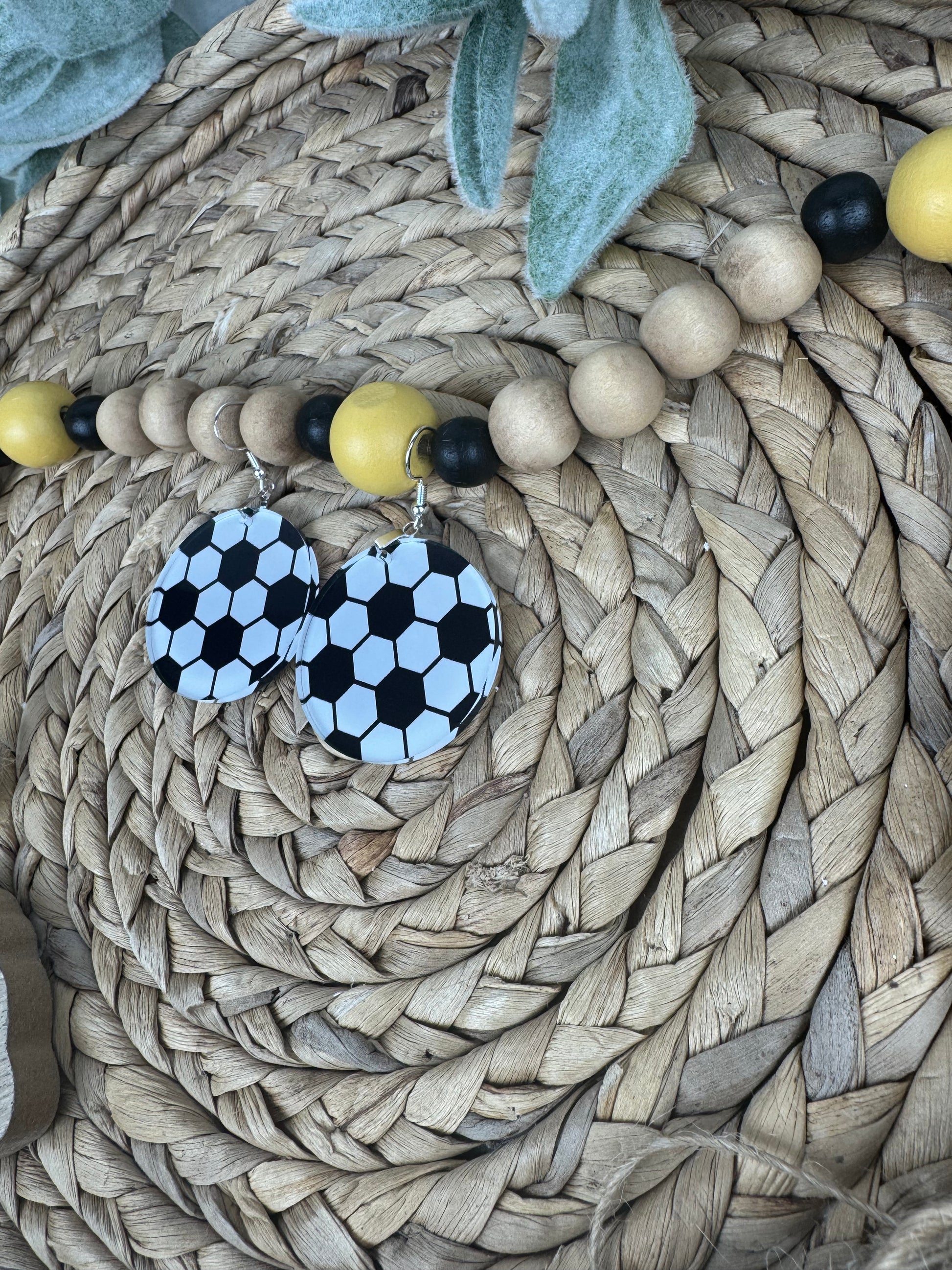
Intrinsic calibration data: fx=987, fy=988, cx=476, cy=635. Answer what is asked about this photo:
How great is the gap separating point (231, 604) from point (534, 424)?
24 cm

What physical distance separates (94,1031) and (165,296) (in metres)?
0.53

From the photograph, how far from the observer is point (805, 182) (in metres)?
0.57

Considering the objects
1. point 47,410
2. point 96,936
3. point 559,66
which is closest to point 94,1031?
point 96,936

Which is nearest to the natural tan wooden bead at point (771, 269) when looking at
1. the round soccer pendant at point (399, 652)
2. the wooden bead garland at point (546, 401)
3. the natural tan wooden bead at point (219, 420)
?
the wooden bead garland at point (546, 401)

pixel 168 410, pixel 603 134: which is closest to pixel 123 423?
pixel 168 410

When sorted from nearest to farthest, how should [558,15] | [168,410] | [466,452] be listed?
[558,15] < [466,452] < [168,410]

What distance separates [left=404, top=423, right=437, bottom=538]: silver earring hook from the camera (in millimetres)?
598

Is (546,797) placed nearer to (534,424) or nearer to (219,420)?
(534,424)

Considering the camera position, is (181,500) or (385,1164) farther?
(181,500)

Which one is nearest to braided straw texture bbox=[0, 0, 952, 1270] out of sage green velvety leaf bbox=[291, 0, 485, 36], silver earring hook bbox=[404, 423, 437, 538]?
silver earring hook bbox=[404, 423, 437, 538]

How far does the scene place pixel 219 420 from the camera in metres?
0.66

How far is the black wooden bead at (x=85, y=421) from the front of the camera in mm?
736

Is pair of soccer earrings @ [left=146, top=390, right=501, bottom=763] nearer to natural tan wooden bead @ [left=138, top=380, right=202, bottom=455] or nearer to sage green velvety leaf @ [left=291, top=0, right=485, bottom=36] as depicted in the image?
natural tan wooden bead @ [left=138, top=380, right=202, bottom=455]

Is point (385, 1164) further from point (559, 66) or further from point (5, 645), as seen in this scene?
point (559, 66)
